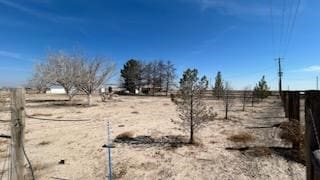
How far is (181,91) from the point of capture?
9914 mm

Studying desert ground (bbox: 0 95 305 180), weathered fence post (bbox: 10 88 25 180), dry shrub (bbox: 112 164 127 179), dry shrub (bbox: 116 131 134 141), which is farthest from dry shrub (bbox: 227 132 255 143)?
weathered fence post (bbox: 10 88 25 180)

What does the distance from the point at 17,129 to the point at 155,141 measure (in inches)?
258

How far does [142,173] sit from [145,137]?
168 inches

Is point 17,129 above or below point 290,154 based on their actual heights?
above

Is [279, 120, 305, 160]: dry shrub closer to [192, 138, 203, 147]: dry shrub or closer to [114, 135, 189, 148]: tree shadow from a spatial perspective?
[192, 138, 203, 147]: dry shrub

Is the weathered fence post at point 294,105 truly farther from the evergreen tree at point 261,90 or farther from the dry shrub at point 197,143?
the evergreen tree at point 261,90

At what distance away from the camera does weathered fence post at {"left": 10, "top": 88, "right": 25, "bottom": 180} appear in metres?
3.59

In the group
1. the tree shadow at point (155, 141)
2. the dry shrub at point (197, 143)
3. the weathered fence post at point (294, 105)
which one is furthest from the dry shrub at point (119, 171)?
the weathered fence post at point (294, 105)

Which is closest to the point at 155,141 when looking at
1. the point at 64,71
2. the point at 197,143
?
the point at 197,143

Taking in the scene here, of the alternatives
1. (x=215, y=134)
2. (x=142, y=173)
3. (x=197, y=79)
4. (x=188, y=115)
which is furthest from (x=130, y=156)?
(x=215, y=134)

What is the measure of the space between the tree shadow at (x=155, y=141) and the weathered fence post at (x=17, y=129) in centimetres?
564

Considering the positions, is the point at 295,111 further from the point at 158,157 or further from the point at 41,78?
the point at 41,78

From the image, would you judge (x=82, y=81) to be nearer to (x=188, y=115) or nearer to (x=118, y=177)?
(x=188, y=115)

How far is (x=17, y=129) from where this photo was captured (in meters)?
3.66
